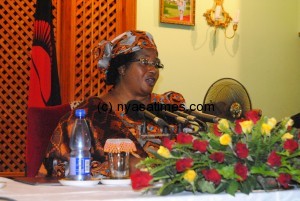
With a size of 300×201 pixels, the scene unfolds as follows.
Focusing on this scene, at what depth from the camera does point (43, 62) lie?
4.00m

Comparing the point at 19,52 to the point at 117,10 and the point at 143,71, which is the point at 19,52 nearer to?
the point at 117,10

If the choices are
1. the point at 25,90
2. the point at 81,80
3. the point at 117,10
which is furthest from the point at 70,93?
the point at 117,10

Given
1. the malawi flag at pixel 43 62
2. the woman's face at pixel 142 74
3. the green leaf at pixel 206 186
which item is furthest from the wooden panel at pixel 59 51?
the green leaf at pixel 206 186

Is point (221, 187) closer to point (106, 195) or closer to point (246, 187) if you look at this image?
point (246, 187)

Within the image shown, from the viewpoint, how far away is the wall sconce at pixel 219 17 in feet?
16.5

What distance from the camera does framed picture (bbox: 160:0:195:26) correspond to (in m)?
4.79

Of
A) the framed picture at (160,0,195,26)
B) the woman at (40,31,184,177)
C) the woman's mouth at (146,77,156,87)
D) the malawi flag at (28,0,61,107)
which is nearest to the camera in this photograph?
the woman at (40,31,184,177)

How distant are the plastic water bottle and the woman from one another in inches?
16.0

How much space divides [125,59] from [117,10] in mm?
1887

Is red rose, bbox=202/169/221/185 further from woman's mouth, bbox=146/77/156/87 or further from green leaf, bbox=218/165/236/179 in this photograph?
woman's mouth, bbox=146/77/156/87

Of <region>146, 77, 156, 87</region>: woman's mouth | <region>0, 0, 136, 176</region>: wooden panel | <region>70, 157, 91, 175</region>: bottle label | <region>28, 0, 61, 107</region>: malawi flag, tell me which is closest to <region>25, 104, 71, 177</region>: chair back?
<region>146, 77, 156, 87</region>: woman's mouth

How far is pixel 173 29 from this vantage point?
16.0 feet

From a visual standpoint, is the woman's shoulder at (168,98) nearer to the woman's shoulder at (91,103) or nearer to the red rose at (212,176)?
the woman's shoulder at (91,103)

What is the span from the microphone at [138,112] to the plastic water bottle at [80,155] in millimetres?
205
